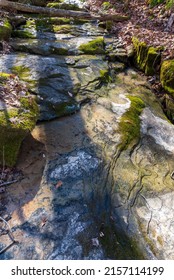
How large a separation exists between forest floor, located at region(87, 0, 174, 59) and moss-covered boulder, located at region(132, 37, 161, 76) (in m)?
0.22

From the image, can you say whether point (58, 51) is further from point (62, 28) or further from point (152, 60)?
point (152, 60)

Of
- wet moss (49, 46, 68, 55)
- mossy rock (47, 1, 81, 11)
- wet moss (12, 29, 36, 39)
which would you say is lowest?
wet moss (49, 46, 68, 55)

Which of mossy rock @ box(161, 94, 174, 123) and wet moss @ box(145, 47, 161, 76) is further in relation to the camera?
wet moss @ box(145, 47, 161, 76)

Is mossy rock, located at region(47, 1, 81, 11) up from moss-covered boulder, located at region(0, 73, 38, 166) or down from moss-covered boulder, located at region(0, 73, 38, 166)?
up

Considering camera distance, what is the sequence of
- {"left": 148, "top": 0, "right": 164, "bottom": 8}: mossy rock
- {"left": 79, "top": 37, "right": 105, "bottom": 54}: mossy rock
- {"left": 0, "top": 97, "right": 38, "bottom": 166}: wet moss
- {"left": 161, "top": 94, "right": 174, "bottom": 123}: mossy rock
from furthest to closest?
1. {"left": 148, "top": 0, "right": 164, "bottom": 8}: mossy rock
2. {"left": 79, "top": 37, "right": 105, "bottom": 54}: mossy rock
3. {"left": 161, "top": 94, "right": 174, "bottom": 123}: mossy rock
4. {"left": 0, "top": 97, "right": 38, "bottom": 166}: wet moss

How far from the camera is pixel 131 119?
17.3ft

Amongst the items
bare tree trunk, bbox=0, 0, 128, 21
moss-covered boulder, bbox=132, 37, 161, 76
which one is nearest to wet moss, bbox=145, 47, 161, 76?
moss-covered boulder, bbox=132, 37, 161, 76

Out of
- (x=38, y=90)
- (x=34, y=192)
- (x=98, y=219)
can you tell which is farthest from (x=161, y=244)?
(x=38, y=90)

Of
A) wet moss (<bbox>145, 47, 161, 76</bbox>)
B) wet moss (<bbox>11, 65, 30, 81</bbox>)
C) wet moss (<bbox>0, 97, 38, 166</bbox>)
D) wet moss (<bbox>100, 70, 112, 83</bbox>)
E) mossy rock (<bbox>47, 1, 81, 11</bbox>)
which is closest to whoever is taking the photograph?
wet moss (<bbox>0, 97, 38, 166</bbox>)

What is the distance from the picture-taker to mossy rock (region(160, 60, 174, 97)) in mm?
6355

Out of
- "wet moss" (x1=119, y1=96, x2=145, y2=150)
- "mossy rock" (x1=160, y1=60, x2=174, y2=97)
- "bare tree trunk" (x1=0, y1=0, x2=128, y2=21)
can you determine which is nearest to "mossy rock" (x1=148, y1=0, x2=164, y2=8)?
"bare tree trunk" (x1=0, y1=0, x2=128, y2=21)

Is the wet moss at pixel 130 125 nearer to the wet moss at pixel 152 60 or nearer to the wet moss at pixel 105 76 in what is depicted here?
the wet moss at pixel 105 76

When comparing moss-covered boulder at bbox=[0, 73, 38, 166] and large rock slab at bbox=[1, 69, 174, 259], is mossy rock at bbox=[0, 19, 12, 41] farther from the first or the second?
moss-covered boulder at bbox=[0, 73, 38, 166]
